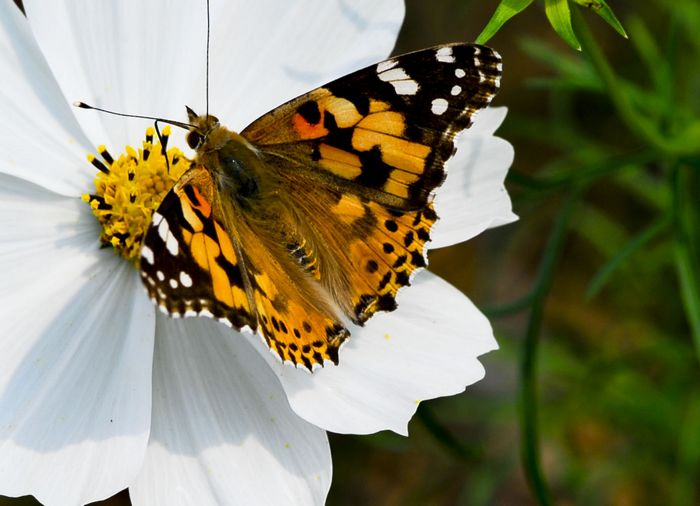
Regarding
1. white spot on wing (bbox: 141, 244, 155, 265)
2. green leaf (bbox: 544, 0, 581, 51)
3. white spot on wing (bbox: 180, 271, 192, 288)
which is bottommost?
white spot on wing (bbox: 180, 271, 192, 288)

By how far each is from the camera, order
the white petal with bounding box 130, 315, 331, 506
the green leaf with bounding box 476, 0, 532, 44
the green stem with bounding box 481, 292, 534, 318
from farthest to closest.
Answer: the green stem with bounding box 481, 292, 534, 318 → the white petal with bounding box 130, 315, 331, 506 → the green leaf with bounding box 476, 0, 532, 44

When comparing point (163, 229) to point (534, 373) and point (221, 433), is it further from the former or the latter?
point (534, 373)

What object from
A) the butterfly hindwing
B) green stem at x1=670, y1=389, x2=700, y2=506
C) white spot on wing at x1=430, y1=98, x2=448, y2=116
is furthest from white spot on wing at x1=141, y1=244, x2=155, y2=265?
green stem at x1=670, y1=389, x2=700, y2=506

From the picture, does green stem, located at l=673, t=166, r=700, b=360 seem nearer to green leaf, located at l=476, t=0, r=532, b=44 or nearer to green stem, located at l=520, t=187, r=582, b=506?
green stem, located at l=520, t=187, r=582, b=506

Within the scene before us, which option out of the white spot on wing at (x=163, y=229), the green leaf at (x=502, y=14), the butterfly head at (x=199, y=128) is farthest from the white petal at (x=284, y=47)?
the white spot on wing at (x=163, y=229)

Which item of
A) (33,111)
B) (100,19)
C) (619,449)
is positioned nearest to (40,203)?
(33,111)

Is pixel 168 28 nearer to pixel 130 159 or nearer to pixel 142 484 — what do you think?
pixel 130 159

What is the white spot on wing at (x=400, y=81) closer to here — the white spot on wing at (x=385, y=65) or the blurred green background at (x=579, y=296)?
the white spot on wing at (x=385, y=65)
